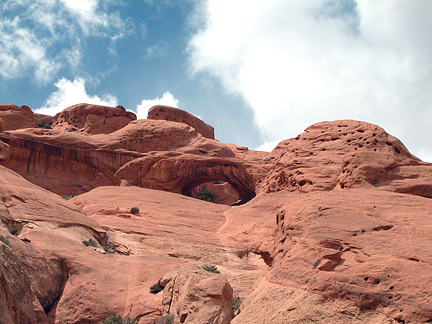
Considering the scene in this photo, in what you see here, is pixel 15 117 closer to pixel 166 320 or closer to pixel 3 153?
pixel 3 153

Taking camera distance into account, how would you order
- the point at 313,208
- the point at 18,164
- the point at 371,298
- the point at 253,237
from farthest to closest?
the point at 18,164
the point at 253,237
the point at 313,208
the point at 371,298

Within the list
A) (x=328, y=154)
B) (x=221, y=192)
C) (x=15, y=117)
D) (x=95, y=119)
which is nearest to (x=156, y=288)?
(x=328, y=154)

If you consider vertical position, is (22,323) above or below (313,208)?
below

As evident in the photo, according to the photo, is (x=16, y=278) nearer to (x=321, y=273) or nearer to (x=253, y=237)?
(x=321, y=273)

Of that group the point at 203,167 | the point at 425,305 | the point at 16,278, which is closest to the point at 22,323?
the point at 16,278

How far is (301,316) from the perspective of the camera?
7.46 meters

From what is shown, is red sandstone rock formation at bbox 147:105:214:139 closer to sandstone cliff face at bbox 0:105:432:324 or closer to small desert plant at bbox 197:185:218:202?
small desert plant at bbox 197:185:218:202

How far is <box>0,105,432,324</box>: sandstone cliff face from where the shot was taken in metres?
7.61

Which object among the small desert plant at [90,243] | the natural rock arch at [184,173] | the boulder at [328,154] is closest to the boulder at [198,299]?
the small desert plant at [90,243]

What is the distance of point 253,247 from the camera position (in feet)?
52.6

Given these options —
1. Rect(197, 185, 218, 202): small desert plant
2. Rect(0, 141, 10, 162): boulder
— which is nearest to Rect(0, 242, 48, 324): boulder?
Rect(0, 141, 10, 162): boulder

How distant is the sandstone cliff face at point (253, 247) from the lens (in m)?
7.61

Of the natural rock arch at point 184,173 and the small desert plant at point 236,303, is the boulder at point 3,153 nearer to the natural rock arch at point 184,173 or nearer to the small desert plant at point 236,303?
the natural rock arch at point 184,173

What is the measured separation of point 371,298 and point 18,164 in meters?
Answer: 27.5
